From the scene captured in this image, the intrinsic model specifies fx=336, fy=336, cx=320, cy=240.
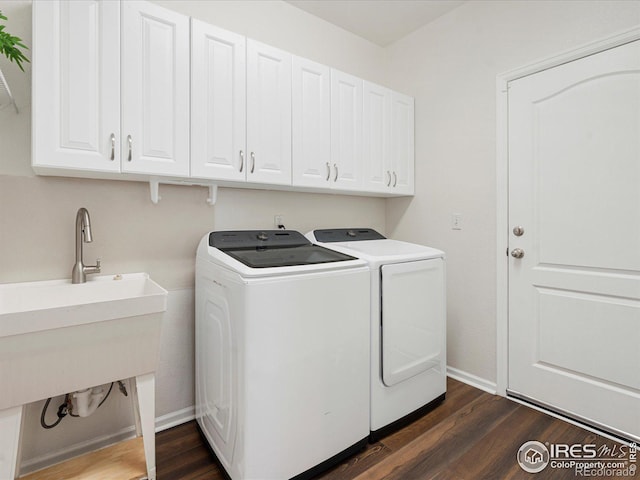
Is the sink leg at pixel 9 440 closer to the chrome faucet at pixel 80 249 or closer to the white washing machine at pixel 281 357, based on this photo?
the chrome faucet at pixel 80 249

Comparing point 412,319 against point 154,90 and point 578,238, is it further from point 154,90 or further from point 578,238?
point 154,90

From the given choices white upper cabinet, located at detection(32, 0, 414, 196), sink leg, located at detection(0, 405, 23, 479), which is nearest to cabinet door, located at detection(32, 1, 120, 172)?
white upper cabinet, located at detection(32, 0, 414, 196)

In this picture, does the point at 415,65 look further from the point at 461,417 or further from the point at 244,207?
the point at 461,417

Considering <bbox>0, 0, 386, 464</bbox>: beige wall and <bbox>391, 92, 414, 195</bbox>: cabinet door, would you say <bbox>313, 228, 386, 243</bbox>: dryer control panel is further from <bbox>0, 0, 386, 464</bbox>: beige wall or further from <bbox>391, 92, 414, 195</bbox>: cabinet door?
<bbox>391, 92, 414, 195</bbox>: cabinet door

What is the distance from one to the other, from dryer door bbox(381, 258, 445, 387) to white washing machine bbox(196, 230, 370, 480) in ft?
0.46

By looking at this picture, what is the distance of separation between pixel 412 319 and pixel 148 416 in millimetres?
1386

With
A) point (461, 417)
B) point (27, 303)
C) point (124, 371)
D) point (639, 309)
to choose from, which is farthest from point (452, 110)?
point (27, 303)

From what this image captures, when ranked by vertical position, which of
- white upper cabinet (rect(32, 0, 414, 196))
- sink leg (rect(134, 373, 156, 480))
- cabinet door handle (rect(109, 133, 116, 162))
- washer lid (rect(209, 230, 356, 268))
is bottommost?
sink leg (rect(134, 373, 156, 480))

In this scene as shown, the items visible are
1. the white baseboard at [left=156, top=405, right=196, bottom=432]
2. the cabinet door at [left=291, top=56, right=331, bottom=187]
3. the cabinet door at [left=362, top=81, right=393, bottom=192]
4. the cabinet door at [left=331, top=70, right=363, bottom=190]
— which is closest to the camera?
the white baseboard at [left=156, top=405, right=196, bottom=432]

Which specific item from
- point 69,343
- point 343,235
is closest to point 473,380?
point 343,235

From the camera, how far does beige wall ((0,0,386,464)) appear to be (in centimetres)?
153

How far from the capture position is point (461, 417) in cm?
201

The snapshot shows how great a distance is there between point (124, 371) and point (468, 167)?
7.83 ft
